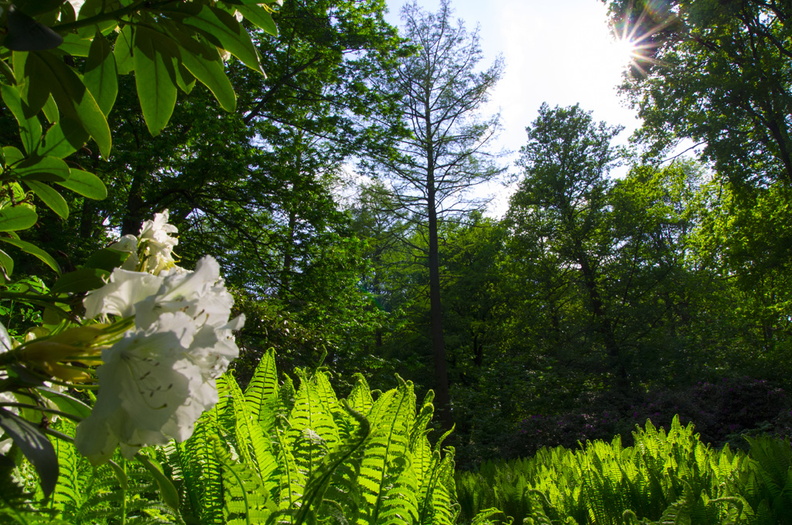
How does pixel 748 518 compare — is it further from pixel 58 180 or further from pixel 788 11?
pixel 788 11

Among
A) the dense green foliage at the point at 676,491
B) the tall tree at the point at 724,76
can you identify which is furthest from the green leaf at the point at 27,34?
the tall tree at the point at 724,76

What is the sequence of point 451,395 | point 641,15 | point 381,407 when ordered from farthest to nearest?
point 451,395
point 641,15
point 381,407

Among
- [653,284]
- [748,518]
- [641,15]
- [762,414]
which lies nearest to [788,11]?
[641,15]

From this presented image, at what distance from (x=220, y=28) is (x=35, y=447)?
24.8 inches

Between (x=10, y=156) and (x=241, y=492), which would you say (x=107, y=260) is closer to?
(x=10, y=156)

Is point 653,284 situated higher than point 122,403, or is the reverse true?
point 653,284

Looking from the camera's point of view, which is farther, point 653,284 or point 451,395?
point 451,395

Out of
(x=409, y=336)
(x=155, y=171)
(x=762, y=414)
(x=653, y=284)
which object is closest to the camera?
(x=155, y=171)

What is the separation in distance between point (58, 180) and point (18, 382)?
47 cm

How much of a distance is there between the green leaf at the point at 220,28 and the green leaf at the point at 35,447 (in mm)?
542

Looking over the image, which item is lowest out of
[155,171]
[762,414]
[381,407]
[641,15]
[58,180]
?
[762,414]

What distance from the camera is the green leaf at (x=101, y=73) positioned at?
2.58ft

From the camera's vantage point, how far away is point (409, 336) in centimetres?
1912

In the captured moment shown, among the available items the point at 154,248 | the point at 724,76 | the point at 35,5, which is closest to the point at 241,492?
the point at 154,248
